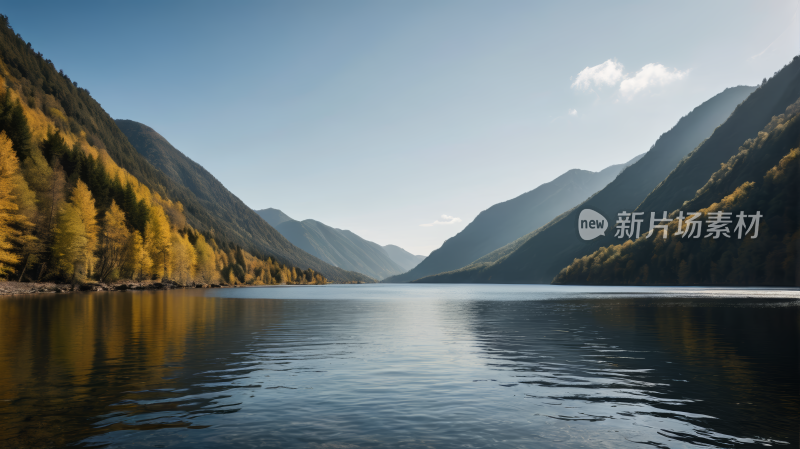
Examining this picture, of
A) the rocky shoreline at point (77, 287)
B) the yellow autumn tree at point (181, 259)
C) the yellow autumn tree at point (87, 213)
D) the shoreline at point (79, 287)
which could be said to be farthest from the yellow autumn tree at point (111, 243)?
the yellow autumn tree at point (181, 259)

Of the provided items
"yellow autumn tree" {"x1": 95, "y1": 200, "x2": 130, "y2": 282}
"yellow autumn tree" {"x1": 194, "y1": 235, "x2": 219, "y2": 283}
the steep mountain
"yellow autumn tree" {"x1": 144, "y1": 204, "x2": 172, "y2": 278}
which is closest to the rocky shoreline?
"yellow autumn tree" {"x1": 95, "y1": 200, "x2": 130, "y2": 282}

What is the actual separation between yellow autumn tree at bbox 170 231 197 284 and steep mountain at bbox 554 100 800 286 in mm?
181773

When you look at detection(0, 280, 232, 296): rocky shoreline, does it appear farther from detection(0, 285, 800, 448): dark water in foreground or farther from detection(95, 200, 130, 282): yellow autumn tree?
detection(0, 285, 800, 448): dark water in foreground

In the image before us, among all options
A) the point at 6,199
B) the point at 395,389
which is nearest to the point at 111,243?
the point at 6,199

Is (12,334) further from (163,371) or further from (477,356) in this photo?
(477,356)

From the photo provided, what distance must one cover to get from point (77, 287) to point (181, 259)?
51757 millimetres

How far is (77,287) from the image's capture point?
102562 mm

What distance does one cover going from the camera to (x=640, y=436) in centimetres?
1259

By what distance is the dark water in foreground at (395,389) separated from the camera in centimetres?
1245

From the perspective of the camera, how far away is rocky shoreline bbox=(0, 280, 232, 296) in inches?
3287

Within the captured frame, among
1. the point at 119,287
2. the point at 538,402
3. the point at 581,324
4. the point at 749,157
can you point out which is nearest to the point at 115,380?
the point at 538,402

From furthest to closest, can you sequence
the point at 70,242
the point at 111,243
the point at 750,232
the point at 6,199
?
the point at 750,232 → the point at 111,243 → the point at 70,242 → the point at 6,199

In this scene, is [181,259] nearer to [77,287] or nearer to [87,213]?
[77,287]

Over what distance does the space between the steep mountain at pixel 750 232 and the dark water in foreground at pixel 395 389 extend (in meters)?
139
